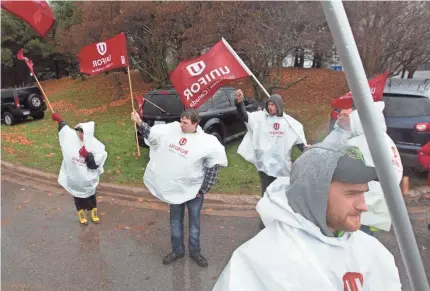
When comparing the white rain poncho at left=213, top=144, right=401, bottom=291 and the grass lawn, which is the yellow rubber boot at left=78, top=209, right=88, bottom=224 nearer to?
the grass lawn

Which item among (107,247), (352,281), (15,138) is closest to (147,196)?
(107,247)

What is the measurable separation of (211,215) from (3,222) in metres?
3.15

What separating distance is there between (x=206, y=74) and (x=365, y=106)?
412 cm

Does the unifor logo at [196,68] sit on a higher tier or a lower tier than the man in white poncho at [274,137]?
higher

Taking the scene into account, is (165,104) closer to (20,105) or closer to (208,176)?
(208,176)

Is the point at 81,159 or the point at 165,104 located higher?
the point at 165,104

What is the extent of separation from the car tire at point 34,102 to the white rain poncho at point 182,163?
44.4 feet

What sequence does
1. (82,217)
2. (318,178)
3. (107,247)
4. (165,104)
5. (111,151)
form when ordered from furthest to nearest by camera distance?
(111,151) → (165,104) → (82,217) → (107,247) → (318,178)

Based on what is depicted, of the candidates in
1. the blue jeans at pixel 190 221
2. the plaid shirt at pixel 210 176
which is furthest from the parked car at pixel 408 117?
the blue jeans at pixel 190 221

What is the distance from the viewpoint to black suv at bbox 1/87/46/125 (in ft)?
51.7

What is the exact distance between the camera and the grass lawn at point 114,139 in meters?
7.46

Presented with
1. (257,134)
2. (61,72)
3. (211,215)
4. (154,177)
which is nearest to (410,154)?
(257,134)

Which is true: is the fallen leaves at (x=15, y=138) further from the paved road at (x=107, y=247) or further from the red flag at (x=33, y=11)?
the red flag at (x=33, y=11)

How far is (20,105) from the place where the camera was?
15.8 metres
